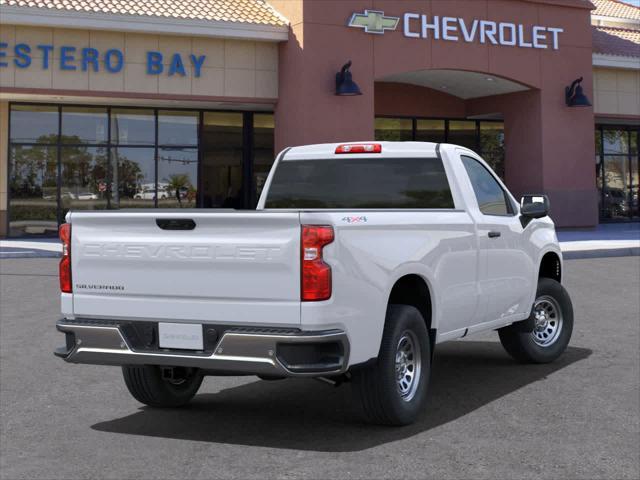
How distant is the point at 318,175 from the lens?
311 inches

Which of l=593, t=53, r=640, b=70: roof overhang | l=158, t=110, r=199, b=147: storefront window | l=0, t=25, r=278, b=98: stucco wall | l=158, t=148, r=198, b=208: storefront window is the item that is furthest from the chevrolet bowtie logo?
l=593, t=53, r=640, b=70: roof overhang

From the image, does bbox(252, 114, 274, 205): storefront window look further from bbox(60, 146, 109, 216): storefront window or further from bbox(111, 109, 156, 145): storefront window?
bbox(60, 146, 109, 216): storefront window

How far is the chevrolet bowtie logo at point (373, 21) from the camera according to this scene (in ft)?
90.0

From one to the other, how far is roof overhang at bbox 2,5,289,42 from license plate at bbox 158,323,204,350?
21.2 meters

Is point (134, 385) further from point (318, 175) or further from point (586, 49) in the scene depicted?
point (586, 49)

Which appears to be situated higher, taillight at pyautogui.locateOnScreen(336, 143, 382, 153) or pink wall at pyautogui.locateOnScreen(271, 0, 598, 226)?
pink wall at pyautogui.locateOnScreen(271, 0, 598, 226)

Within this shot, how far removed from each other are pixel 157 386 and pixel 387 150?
2673 millimetres

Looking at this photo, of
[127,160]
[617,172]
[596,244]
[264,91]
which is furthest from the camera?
[617,172]

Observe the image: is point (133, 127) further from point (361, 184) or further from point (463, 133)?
point (361, 184)

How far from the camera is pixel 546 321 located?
904 cm

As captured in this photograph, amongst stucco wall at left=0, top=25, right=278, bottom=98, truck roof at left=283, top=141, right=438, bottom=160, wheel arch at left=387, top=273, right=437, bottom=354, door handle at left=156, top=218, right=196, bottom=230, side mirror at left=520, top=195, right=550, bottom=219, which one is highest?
stucco wall at left=0, top=25, right=278, bottom=98

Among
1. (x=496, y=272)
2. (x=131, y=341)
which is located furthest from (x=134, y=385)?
(x=496, y=272)

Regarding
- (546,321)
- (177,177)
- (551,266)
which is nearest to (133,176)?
(177,177)

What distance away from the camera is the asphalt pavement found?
17.8 feet
